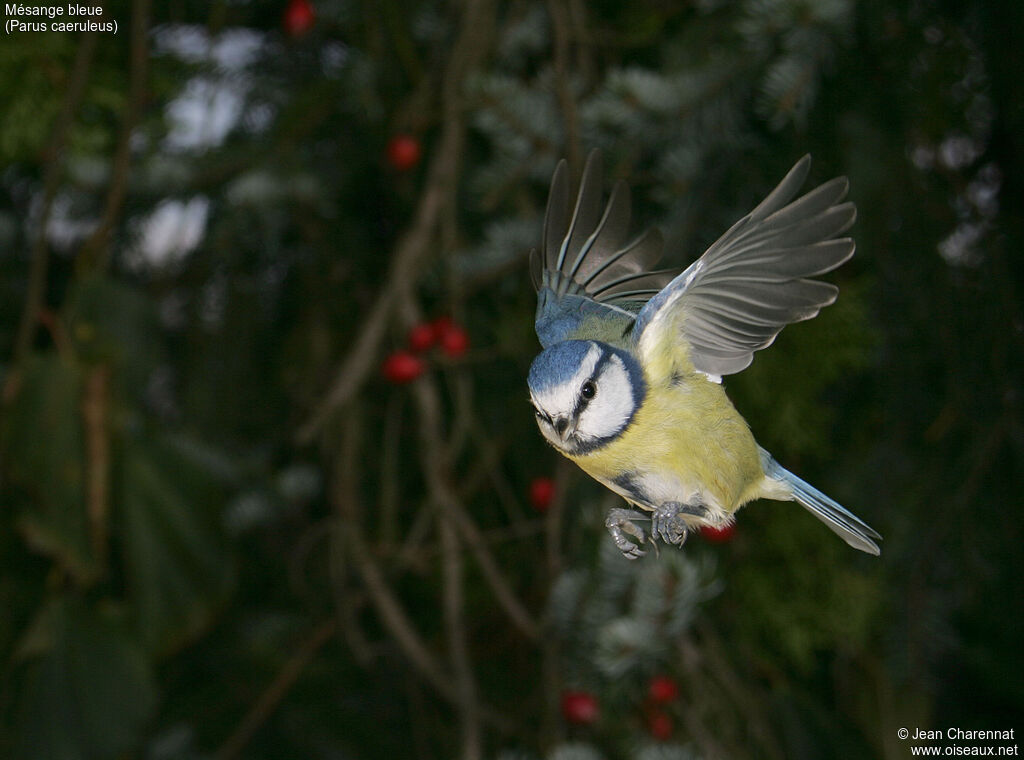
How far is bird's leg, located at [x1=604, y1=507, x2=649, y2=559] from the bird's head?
0.03 m

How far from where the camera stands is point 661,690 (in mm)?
786

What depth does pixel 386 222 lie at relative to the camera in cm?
129

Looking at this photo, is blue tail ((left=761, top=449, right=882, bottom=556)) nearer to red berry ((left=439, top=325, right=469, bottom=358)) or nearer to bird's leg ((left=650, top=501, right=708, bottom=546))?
bird's leg ((left=650, top=501, right=708, bottom=546))

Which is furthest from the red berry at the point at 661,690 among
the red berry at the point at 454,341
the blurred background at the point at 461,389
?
the red berry at the point at 454,341

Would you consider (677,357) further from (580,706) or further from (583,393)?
(580,706)

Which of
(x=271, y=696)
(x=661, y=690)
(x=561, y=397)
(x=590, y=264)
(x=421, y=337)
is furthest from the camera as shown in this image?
(x=271, y=696)

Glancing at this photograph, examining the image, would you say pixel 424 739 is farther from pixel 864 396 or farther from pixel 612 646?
pixel 864 396

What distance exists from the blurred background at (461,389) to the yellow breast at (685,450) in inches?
11.3

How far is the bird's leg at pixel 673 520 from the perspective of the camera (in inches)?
12.2

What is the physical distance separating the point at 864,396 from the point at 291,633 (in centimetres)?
69

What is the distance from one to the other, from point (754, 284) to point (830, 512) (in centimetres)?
9

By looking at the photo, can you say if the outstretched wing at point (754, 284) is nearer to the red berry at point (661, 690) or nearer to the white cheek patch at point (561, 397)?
the white cheek patch at point (561, 397)

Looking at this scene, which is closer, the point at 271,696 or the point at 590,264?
the point at 590,264

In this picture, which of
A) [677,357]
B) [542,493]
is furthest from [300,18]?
[677,357]
